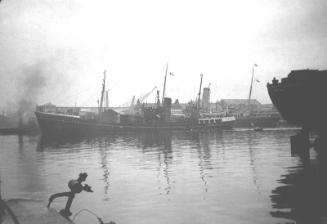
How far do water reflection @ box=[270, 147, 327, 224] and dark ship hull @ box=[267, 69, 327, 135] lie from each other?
2.60 metres

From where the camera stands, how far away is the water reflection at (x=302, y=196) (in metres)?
8.61

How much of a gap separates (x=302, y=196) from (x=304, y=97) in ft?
24.4

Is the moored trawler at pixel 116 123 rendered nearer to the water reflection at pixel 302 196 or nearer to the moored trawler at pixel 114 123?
the moored trawler at pixel 114 123

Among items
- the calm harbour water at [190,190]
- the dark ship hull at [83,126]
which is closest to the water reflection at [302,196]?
the calm harbour water at [190,190]

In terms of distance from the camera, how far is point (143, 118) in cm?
6719

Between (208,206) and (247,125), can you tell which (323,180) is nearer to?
(208,206)

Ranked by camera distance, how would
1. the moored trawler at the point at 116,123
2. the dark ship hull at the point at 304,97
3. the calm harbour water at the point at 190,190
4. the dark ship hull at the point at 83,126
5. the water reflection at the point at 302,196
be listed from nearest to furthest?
the water reflection at the point at 302,196, the calm harbour water at the point at 190,190, the dark ship hull at the point at 304,97, the dark ship hull at the point at 83,126, the moored trawler at the point at 116,123

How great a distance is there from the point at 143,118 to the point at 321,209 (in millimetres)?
58813

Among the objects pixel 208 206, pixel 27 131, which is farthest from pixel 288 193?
pixel 27 131

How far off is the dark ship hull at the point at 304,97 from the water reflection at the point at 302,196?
260 centimetres

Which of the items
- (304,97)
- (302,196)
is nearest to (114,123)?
(304,97)

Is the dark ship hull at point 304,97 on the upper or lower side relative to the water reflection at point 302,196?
upper

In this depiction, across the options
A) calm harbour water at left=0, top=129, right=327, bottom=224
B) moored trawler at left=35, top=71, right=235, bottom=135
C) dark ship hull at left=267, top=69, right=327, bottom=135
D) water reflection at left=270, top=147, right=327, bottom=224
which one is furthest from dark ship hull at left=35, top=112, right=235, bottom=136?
water reflection at left=270, top=147, right=327, bottom=224

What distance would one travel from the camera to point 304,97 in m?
16.5
